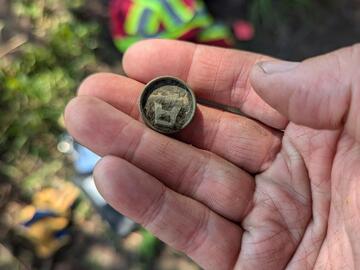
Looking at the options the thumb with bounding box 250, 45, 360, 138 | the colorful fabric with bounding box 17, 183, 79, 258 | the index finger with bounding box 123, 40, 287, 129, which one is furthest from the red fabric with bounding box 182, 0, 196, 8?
the thumb with bounding box 250, 45, 360, 138

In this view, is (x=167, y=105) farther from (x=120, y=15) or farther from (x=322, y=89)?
(x=120, y=15)

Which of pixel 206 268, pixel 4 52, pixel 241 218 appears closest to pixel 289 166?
pixel 241 218

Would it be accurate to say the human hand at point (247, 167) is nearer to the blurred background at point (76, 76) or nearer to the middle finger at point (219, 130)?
the middle finger at point (219, 130)

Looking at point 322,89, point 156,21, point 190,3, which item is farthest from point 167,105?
point 190,3

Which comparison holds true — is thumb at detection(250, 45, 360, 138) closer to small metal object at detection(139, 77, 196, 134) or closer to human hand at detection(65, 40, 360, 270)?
human hand at detection(65, 40, 360, 270)

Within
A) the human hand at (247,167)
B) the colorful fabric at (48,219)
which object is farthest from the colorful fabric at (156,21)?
the colorful fabric at (48,219)

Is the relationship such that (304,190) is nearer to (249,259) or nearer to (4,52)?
(249,259)
